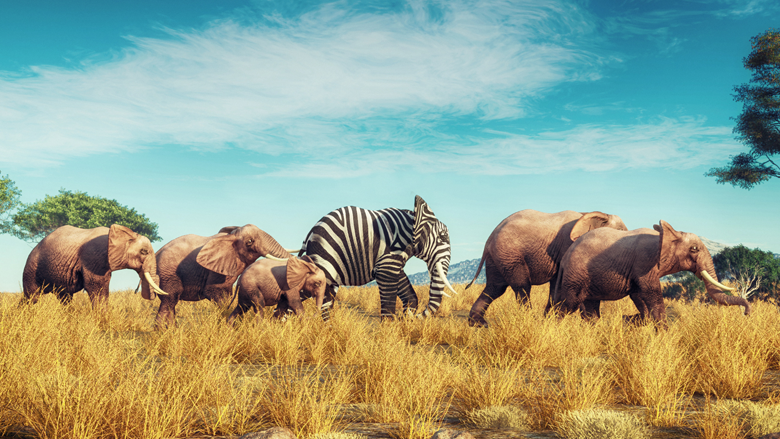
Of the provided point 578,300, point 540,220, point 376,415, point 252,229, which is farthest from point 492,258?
point 376,415

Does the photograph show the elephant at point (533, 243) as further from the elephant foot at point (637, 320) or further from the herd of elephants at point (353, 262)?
the elephant foot at point (637, 320)

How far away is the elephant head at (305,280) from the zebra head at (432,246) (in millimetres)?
2000

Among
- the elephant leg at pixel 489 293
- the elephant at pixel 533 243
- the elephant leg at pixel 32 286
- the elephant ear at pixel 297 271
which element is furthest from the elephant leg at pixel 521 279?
the elephant leg at pixel 32 286

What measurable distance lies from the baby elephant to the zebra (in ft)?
2.13

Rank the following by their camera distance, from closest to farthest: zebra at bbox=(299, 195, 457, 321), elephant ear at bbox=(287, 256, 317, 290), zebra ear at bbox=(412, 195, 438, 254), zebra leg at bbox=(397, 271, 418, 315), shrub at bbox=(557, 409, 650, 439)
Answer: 1. shrub at bbox=(557, 409, 650, 439)
2. elephant ear at bbox=(287, 256, 317, 290)
3. zebra at bbox=(299, 195, 457, 321)
4. zebra ear at bbox=(412, 195, 438, 254)
5. zebra leg at bbox=(397, 271, 418, 315)

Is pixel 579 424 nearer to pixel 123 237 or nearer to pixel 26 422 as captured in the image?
pixel 26 422

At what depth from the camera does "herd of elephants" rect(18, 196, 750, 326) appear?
7.40 m

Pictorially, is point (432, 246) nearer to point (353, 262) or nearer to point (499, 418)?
point (353, 262)

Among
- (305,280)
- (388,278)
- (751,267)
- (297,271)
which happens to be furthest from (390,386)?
(751,267)

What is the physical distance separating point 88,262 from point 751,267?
20.9 m

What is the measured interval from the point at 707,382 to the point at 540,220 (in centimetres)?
439

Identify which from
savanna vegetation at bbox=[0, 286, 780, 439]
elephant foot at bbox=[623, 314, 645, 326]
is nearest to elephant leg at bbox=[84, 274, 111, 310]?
savanna vegetation at bbox=[0, 286, 780, 439]

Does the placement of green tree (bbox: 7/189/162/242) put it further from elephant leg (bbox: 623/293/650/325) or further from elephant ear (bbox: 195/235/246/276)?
elephant leg (bbox: 623/293/650/325)

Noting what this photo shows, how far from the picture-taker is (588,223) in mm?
8773
